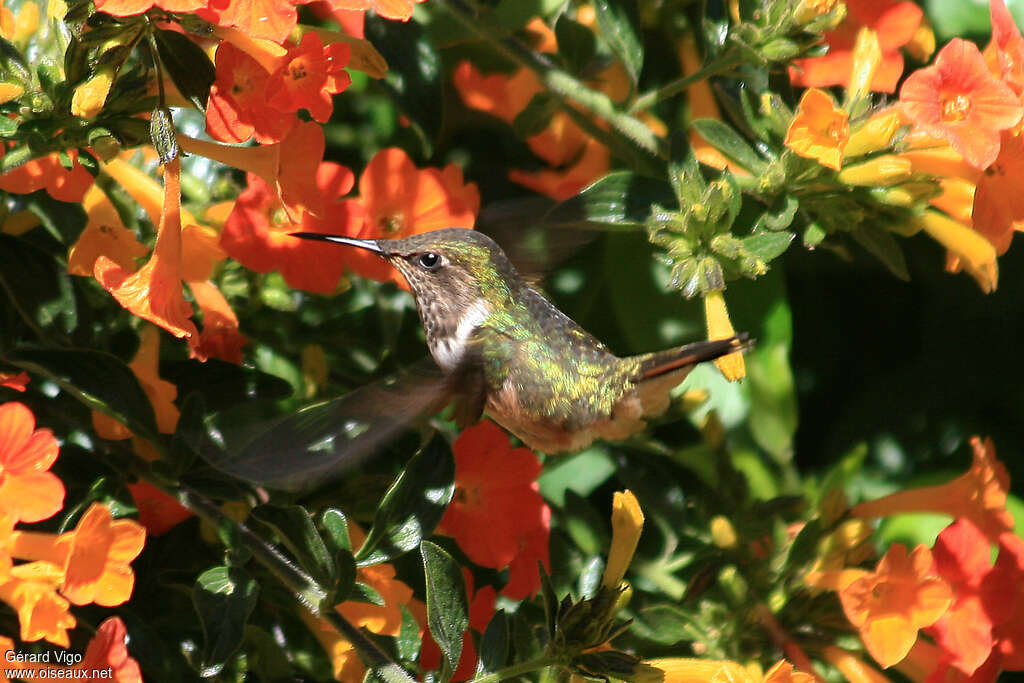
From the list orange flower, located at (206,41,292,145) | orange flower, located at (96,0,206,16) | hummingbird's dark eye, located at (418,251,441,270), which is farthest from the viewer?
hummingbird's dark eye, located at (418,251,441,270)

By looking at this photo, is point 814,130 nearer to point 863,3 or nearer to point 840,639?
point 863,3

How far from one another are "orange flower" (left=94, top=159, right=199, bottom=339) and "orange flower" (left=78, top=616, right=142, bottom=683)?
33 cm

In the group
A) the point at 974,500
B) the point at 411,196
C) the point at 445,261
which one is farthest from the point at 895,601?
the point at 411,196

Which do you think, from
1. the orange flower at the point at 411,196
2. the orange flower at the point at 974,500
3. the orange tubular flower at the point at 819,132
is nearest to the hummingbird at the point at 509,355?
the orange flower at the point at 411,196

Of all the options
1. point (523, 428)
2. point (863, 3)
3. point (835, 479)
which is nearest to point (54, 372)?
point (523, 428)

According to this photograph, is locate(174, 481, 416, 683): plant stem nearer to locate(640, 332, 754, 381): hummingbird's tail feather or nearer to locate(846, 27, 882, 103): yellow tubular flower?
locate(640, 332, 754, 381): hummingbird's tail feather

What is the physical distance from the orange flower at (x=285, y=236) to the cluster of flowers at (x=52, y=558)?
45cm

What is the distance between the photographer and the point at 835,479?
1929mm

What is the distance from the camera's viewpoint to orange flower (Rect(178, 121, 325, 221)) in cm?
157

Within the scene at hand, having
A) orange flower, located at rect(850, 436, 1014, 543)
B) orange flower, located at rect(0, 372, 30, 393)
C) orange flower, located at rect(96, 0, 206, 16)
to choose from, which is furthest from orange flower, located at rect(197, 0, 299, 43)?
orange flower, located at rect(850, 436, 1014, 543)

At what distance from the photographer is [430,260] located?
1534 mm

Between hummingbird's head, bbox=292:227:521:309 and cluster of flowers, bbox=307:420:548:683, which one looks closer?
hummingbird's head, bbox=292:227:521:309

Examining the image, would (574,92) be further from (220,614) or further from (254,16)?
(220,614)

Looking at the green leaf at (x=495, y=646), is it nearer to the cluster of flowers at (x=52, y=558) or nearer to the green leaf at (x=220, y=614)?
the green leaf at (x=220, y=614)
